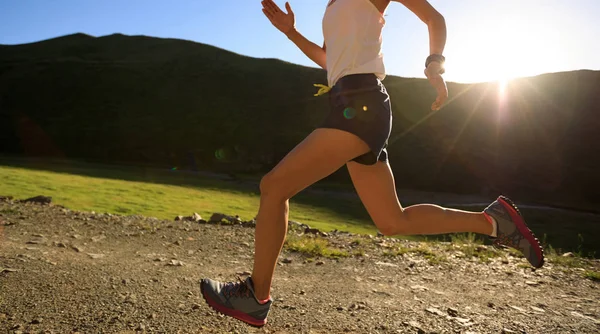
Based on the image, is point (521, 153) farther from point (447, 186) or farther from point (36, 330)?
point (36, 330)

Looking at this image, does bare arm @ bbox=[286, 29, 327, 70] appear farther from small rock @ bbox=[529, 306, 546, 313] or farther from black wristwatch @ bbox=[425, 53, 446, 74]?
small rock @ bbox=[529, 306, 546, 313]

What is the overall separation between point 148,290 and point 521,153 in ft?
119

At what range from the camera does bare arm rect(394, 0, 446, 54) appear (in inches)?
101

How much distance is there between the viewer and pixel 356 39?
2.55 meters

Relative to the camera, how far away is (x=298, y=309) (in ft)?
12.3

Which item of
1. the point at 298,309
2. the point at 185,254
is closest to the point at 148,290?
the point at 298,309

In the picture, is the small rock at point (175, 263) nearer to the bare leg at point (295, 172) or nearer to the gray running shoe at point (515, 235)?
the bare leg at point (295, 172)

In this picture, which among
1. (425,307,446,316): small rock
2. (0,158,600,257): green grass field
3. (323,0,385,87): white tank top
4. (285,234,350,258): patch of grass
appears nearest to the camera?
(323,0,385,87): white tank top

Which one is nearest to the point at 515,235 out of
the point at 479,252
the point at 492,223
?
the point at 492,223

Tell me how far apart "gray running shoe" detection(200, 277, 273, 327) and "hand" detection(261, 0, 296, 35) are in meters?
1.80

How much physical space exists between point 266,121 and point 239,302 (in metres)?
38.9

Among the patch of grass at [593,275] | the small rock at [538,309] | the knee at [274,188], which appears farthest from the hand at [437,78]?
the patch of grass at [593,275]

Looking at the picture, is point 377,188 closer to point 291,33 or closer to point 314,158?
point 314,158

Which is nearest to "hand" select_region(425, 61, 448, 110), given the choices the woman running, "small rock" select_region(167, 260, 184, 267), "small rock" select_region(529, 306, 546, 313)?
the woman running
